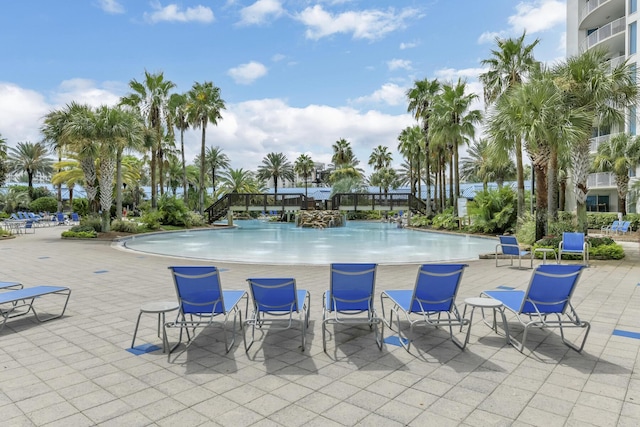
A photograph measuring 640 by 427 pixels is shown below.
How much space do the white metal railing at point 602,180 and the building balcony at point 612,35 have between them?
333 inches

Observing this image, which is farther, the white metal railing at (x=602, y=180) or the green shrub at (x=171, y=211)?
the green shrub at (x=171, y=211)

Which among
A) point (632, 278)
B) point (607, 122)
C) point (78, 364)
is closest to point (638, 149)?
point (607, 122)

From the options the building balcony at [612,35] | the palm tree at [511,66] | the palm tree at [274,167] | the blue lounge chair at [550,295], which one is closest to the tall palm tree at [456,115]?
the palm tree at [511,66]

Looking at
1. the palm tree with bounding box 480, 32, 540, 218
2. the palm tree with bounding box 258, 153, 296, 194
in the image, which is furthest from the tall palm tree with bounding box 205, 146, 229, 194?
the palm tree with bounding box 480, 32, 540, 218

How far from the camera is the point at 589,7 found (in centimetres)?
2988

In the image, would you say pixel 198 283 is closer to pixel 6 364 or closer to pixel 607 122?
pixel 6 364

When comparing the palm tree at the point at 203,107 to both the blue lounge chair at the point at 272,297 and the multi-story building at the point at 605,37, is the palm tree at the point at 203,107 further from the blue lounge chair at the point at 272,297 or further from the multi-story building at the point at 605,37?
the blue lounge chair at the point at 272,297

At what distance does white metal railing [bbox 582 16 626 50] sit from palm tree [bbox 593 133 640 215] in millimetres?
8703

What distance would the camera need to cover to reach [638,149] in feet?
77.6

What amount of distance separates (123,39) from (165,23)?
1.71 metres

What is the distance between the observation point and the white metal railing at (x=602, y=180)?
27.3 metres

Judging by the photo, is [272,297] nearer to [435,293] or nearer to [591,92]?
[435,293]

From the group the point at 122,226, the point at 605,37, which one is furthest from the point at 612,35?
the point at 122,226

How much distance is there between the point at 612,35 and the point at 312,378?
34371 millimetres
